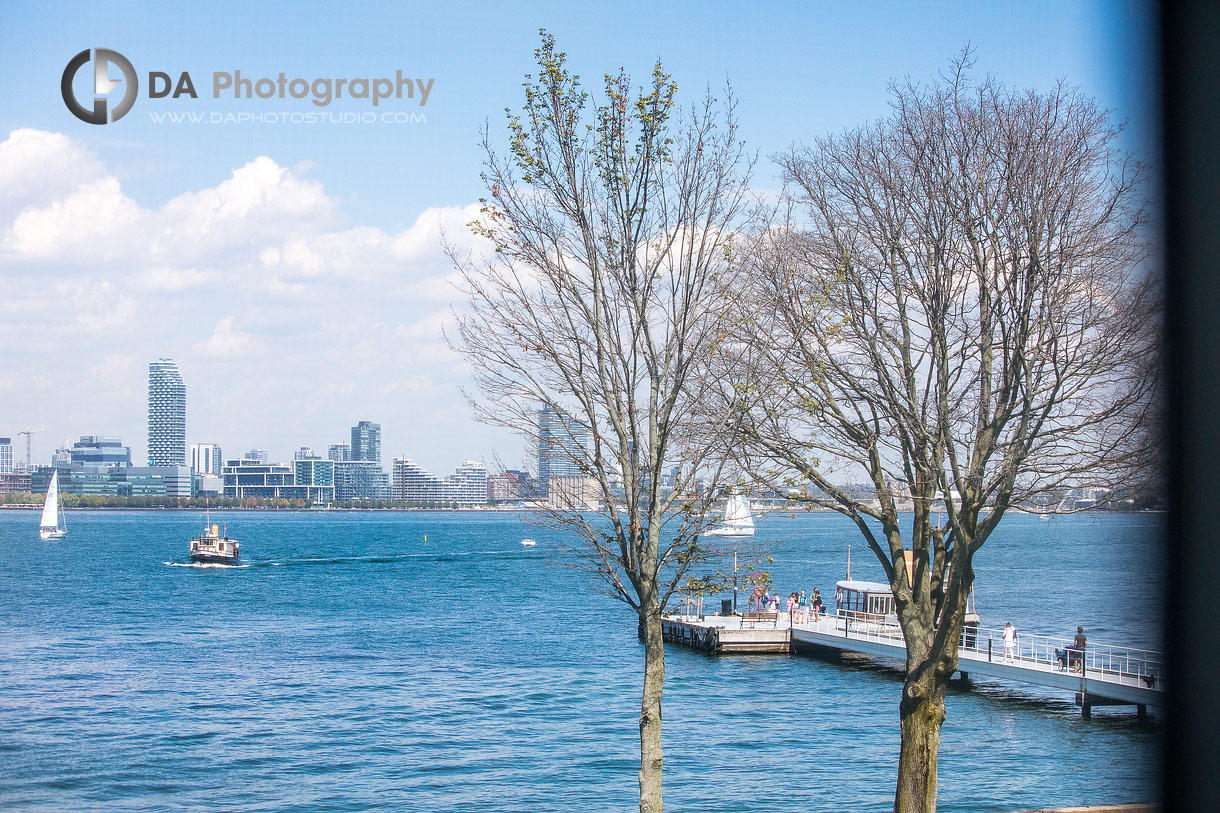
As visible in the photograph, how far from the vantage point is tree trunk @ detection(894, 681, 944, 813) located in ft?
42.3

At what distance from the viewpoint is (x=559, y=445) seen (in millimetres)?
11148

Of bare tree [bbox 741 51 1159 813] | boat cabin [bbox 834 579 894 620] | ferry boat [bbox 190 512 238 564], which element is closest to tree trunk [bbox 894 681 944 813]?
bare tree [bbox 741 51 1159 813]

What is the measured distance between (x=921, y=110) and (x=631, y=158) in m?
3.96

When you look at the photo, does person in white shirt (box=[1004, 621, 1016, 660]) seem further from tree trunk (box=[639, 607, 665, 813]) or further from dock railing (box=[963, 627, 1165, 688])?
tree trunk (box=[639, 607, 665, 813])

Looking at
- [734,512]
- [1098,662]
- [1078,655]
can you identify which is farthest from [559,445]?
Result: [1098,662]

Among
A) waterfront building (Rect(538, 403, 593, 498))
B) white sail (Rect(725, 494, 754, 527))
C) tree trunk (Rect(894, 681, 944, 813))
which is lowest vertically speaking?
tree trunk (Rect(894, 681, 944, 813))

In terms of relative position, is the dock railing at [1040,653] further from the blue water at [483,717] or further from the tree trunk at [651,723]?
the tree trunk at [651,723]

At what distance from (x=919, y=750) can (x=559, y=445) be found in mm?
6251

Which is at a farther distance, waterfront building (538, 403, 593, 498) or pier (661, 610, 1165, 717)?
pier (661, 610, 1165, 717)

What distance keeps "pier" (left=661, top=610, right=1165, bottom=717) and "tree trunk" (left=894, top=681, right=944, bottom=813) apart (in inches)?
673

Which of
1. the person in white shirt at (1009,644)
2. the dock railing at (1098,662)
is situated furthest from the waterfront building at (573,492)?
Result: the person in white shirt at (1009,644)

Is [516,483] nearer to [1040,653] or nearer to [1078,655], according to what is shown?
[1078,655]

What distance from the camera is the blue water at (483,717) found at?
23.8 metres

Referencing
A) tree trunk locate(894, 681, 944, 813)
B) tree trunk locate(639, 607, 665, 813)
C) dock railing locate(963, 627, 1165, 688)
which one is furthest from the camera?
dock railing locate(963, 627, 1165, 688)
